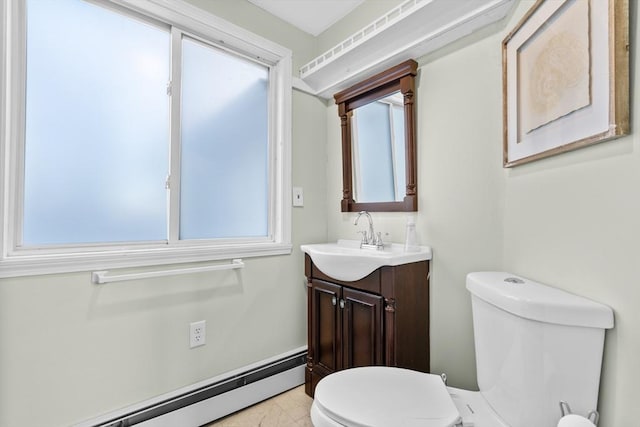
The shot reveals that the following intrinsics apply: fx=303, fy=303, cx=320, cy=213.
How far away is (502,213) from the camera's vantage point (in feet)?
3.94

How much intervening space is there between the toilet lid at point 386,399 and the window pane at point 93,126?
1084 millimetres

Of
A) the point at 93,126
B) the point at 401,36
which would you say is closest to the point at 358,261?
the point at 401,36

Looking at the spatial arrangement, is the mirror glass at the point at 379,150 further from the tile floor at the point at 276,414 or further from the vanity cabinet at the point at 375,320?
the tile floor at the point at 276,414

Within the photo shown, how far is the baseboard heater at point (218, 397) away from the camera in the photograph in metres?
1.32

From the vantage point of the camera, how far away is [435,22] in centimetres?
135

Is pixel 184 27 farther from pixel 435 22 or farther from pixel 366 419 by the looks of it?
pixel 366 419

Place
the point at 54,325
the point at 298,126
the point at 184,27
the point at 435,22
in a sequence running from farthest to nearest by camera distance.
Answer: the point at 298,126, the point at 184,27, the point at 435,22, the point at 54,325

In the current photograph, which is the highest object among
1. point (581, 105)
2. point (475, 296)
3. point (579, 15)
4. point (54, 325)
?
point (579, 15)

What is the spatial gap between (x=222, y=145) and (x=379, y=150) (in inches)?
35.0

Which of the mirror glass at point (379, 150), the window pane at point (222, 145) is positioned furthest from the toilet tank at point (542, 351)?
the window pane at point (222, 145)

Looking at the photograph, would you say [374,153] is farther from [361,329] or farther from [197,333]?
[197,333]

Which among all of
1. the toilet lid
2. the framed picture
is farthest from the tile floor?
the framed picture

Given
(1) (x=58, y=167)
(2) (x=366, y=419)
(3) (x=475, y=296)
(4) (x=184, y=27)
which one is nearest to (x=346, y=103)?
(4) (x=184, y=27)

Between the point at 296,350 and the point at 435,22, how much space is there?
1903 mm
